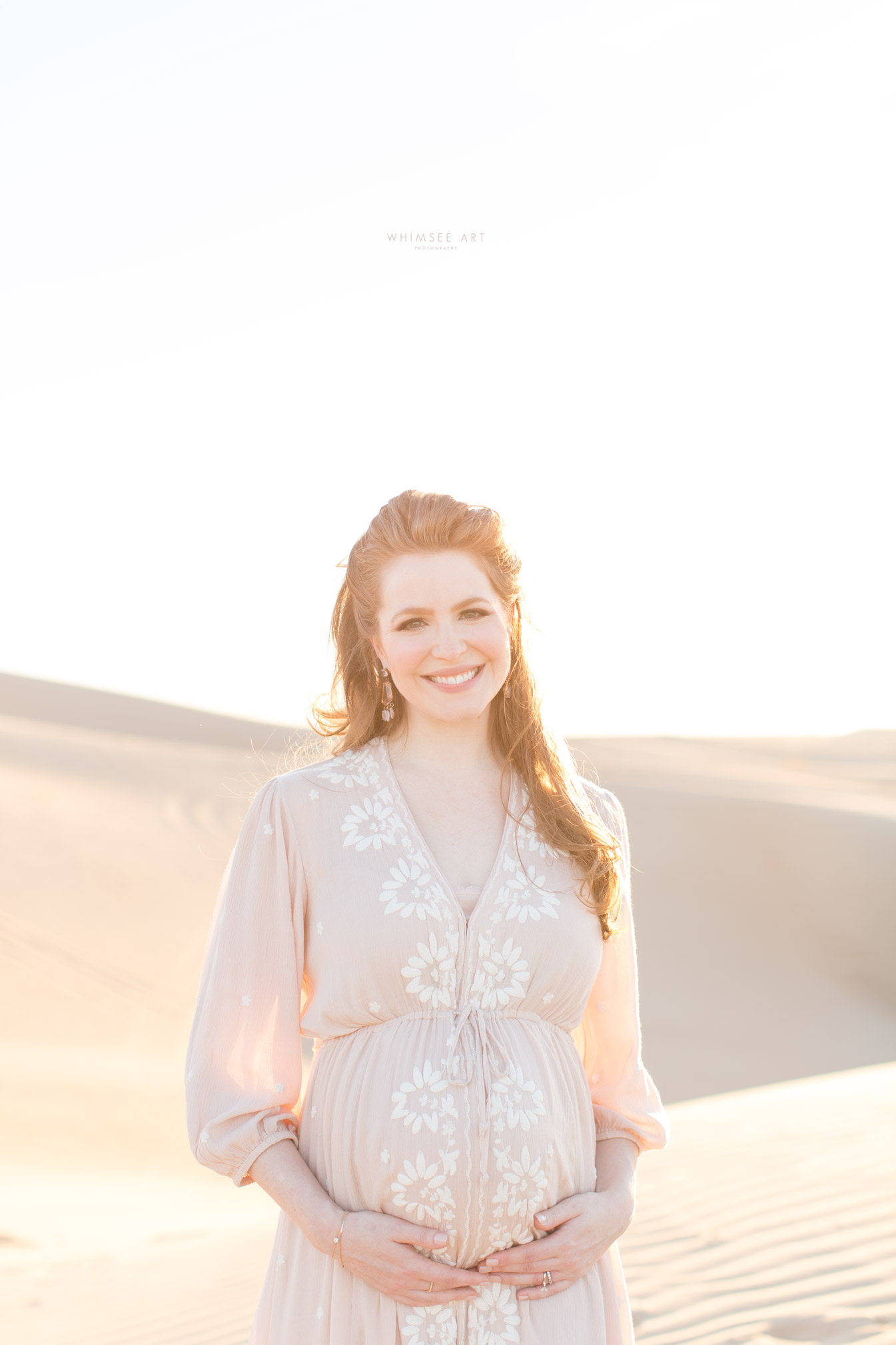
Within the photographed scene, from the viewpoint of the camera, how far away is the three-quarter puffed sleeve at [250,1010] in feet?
7.29

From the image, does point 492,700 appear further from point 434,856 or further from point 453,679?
point 434,856

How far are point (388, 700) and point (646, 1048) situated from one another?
10881mm

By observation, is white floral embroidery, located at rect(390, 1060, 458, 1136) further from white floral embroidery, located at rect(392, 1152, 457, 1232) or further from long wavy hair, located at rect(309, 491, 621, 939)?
long wavy hair, located at rect(309, 491, 621, 939)

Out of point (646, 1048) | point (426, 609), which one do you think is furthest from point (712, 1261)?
point (646, 1048)

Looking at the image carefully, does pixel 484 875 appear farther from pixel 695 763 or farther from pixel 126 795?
pixel 695 763

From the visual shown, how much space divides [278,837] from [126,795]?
17672 millimetres

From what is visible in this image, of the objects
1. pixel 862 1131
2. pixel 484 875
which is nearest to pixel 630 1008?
pixel 484 875

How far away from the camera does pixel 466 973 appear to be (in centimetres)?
223

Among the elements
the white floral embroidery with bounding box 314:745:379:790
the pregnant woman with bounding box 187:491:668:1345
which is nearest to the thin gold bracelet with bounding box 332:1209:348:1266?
the pregnant woman with bounding box 187:491:668:1345

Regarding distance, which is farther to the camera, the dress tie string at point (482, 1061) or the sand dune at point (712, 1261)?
the sand dune at point (712, 1261)

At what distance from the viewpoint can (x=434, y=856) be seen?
233cm

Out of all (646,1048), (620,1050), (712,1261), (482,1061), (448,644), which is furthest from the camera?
(646,1048)

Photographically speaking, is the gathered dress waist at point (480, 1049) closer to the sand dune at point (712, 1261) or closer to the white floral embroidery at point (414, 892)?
the white floral embroidery at point (414, 892)

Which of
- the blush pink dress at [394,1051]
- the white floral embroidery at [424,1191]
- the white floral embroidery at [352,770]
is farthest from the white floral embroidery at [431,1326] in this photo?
the white floral embroidery at [352,770]
